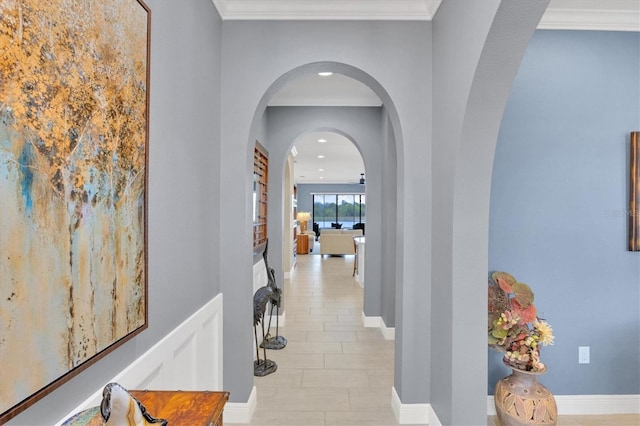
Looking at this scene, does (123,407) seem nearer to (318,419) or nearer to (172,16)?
(172,16)

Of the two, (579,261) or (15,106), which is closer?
(15,106)

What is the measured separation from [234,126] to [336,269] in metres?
6.93

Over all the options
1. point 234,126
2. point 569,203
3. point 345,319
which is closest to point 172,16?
point 234,126

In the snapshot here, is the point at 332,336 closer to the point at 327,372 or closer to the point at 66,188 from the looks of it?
the point at 327,372

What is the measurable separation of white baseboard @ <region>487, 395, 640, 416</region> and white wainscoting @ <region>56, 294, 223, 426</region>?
245cm

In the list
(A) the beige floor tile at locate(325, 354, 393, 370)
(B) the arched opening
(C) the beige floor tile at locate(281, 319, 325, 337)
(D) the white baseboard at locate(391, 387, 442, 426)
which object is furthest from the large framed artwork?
(C) the beige floor tile at locate(281, 319, 325, 337)

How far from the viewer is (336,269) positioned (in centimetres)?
881

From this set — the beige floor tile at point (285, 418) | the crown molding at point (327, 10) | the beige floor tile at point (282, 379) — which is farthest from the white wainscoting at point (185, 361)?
the crown molding at point (327, 10)

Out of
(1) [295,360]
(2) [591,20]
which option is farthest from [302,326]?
(2) [591,20]

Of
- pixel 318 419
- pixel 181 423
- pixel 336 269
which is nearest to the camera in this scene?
pixel 181 423

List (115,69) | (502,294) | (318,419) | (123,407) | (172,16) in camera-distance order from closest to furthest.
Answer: (123,407), (115,69), (172,16), (502,294), (318,419)

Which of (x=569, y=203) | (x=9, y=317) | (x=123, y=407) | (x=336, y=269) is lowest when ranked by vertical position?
(x=336, y=269)

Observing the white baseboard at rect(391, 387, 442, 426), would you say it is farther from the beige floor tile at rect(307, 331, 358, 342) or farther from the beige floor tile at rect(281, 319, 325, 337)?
the beige floor tile at rect(281, 319, 325, 337)

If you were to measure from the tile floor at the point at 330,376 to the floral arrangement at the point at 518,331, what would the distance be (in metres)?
0.66
